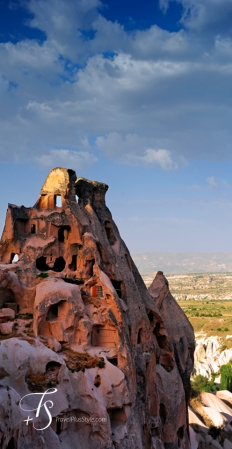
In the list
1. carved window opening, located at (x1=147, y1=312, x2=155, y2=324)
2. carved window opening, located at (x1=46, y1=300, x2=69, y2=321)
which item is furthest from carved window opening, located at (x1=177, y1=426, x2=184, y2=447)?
carved window opening, located at (x1=46, y1=300, x2=69, y2=321)

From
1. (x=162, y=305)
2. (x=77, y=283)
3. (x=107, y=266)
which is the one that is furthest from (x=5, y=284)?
(x=162, y=305)

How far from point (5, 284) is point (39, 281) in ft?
5.27

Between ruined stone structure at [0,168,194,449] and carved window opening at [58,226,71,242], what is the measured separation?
0.05 m

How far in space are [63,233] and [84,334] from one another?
6.88m

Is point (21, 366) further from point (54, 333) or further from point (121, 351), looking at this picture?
point (121, 351)

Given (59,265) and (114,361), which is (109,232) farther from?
(114,361)

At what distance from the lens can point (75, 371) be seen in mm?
19469

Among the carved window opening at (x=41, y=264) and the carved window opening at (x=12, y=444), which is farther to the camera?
the carved window opening at (x=41, y=264)

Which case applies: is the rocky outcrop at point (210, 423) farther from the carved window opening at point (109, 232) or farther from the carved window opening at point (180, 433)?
the carved window opening at point (109, 232)

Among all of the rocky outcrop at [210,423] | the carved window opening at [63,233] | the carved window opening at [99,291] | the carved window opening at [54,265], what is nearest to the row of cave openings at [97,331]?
the carved window opening at [99,291]

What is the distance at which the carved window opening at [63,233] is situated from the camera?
2698 centimetres

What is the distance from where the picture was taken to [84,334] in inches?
866

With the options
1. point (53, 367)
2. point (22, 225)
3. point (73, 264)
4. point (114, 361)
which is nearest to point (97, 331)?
point (114, 361)

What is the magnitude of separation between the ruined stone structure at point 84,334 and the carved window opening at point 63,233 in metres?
0.05
